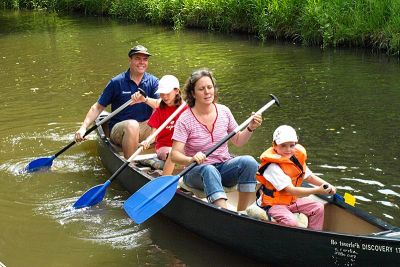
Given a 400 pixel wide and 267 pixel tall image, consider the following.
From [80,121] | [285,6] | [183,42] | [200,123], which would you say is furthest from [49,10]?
[200,123]

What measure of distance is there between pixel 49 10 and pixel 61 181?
21.4 metres

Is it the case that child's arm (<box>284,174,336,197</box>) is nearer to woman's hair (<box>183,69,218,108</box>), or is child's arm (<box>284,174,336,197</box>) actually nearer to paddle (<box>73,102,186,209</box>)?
woman's hair (<box>183,69,218,108</box>)

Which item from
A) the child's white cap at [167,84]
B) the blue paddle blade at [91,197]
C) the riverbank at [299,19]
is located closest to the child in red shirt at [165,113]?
the child's white cap at [167,84]

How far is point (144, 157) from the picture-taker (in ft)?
22.4

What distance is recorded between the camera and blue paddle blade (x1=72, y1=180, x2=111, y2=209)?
21.2ft

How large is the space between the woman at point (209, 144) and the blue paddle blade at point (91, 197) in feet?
3.70

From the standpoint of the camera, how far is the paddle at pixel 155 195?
215 inches

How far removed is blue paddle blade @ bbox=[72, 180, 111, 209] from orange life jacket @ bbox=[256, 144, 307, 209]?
2064mm

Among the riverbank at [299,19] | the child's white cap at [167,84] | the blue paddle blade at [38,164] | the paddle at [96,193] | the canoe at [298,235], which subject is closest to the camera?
the canoe at [298,235]

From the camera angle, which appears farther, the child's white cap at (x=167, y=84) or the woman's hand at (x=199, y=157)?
the child's white cap at (x=167, y=84)

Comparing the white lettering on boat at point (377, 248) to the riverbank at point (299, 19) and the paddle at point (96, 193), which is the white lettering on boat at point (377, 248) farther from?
the riverbank at point (299, 19)

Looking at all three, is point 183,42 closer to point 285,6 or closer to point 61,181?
point 285,6

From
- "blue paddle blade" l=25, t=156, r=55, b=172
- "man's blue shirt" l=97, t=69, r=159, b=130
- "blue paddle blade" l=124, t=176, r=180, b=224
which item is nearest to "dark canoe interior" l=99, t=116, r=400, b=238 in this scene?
"blue paddle blade" l=124, t=176, r=180, b=224

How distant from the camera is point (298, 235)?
4535 mm
